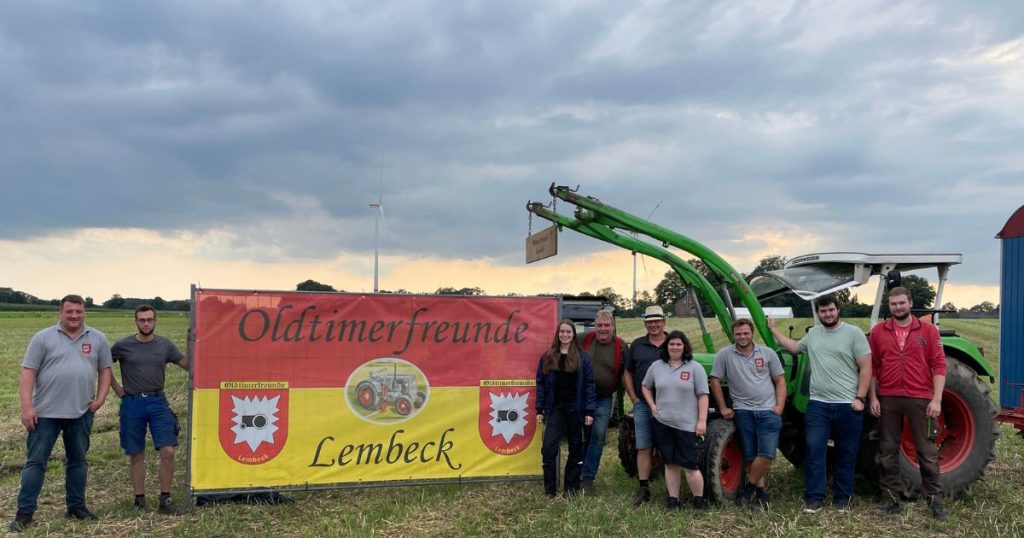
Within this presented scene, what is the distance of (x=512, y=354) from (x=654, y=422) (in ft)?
5.21

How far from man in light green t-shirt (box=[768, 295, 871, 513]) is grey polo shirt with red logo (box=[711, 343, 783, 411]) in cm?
40

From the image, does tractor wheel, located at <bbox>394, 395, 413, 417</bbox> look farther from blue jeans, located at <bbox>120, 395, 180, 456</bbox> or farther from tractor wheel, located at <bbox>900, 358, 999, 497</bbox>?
tractor wheel, located at <bbox>900, 358, 999, 497</bbox>

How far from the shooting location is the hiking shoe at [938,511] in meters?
6.22

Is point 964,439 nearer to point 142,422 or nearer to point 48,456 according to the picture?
point 142,422

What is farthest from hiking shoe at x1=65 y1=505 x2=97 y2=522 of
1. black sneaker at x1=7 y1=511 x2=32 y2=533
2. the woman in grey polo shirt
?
the woman in grey polo shirt

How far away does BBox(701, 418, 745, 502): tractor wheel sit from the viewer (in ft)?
21.3

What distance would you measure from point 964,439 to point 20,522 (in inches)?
335

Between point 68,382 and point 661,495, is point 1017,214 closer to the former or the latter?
point 661,495

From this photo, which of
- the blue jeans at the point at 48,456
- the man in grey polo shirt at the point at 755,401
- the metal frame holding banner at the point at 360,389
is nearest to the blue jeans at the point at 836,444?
the man in grey polo shirt at the point at 755,401

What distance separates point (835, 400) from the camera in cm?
637

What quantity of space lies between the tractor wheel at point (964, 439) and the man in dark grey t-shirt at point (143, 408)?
675cm

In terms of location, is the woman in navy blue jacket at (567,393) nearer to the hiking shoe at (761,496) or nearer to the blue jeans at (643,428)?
the blue jeans at (643,428)

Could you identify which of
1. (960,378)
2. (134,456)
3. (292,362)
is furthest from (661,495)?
(134,456)

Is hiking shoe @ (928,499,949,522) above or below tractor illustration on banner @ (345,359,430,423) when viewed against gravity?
below
